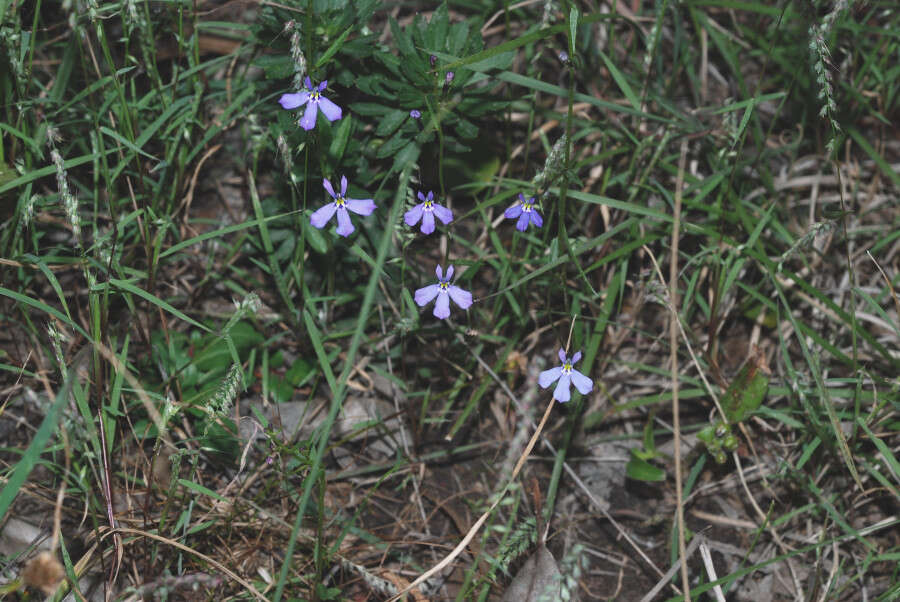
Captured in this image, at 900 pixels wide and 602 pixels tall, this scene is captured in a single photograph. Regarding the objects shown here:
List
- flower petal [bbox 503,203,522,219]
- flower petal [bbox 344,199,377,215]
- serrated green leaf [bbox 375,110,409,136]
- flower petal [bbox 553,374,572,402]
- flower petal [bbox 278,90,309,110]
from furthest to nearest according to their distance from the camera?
serrated green leaf [bbox 375,110,409,136]
flower petal [bbox 503,203,522,219]
flower petal [bbox 344,199,377,215]
flower petal [bbox 553,374,572,402]
flower petal [bbox 278,90,309,110]

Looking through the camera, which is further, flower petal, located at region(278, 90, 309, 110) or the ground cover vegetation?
the ground cover vegetation

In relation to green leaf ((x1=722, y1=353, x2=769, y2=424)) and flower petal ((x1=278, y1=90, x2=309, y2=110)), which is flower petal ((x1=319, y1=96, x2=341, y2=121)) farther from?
green leaf ((x1=722, y1=353, x2=769, y2=424))

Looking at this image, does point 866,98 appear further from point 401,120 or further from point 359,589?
point 359,589

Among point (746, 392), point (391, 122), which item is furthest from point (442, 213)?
point (746, 392)

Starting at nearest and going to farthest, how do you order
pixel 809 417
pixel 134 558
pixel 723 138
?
pixel 134 558, pixel 809 417, pixel 723 138

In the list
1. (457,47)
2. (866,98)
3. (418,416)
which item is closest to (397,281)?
(418,416)

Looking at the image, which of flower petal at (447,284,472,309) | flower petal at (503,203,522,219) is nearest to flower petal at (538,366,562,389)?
flower petal at (447,284,472,309)
